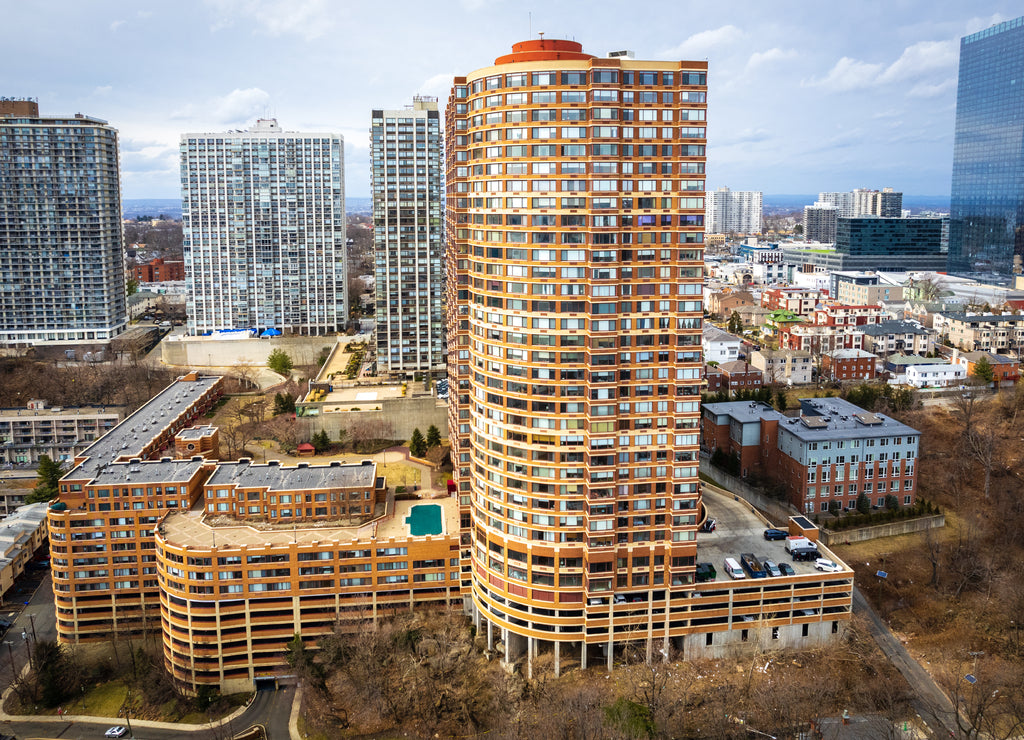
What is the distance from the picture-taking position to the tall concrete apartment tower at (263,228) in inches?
5310

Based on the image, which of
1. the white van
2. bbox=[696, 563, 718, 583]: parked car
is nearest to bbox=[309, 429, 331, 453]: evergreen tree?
bbox=[696, 563, 718, 583]: parked car

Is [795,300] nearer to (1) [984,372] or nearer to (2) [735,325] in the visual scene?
(2) [735,325]

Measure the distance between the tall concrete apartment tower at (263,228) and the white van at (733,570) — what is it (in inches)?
4023

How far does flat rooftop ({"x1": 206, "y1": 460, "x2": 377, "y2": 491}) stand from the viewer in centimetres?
6425

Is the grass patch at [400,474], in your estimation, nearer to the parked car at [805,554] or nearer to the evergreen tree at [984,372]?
the parked car at [805,554]

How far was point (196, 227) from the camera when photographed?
13738 centimetres

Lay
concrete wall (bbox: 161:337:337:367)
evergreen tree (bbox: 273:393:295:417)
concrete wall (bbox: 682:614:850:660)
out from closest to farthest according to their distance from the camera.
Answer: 1. concrete wall (bbox: 682:614:850:660)
2. evergreen tree (bbox: 273:393:295:417)
3. concrete wall (bbox: 161:337:337:367)

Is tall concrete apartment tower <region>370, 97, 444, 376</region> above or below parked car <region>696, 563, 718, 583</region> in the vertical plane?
above

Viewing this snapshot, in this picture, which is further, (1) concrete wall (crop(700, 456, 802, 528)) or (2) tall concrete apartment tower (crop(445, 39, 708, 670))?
(1) concrete wall (crop(700, 456, 802, 528))

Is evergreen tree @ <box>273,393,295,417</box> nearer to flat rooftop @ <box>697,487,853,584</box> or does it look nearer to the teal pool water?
the teal pool water

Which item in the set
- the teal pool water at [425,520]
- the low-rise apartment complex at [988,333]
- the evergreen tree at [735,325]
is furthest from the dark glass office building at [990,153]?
the teal pool water at [425,520]

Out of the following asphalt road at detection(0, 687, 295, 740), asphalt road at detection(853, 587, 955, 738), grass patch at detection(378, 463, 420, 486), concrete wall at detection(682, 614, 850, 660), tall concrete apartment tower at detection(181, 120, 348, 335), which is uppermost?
tall concrete apartment tower at detection(181, 120, 348, 335)

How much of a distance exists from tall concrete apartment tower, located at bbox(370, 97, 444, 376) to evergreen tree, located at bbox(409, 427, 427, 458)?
2605 centimetres

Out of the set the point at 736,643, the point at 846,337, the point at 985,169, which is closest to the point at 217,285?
the point at 846,337
